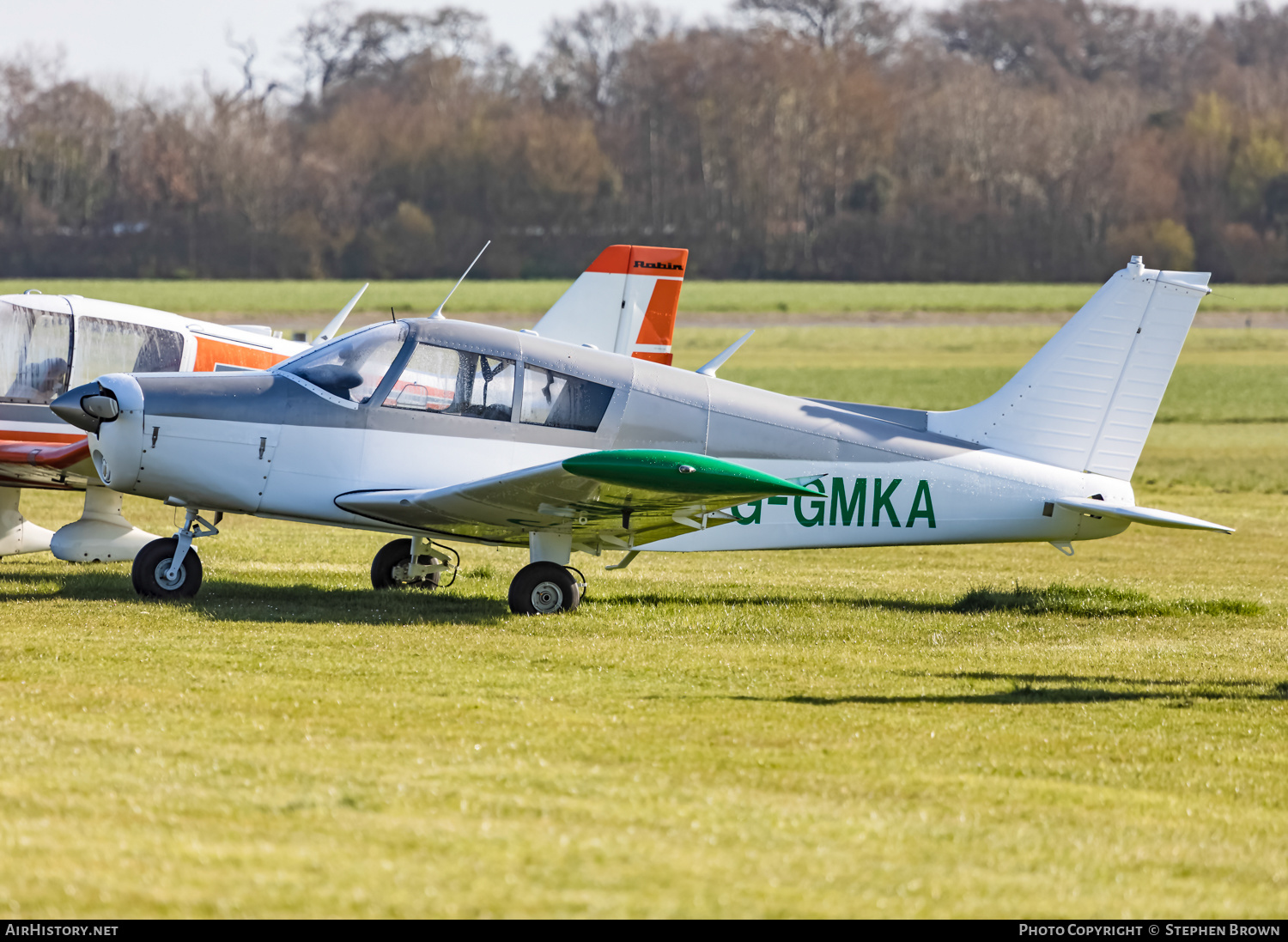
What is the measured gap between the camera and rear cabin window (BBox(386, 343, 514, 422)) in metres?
9.88

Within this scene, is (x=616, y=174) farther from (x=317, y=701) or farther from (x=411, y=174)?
(x=317, y=701)

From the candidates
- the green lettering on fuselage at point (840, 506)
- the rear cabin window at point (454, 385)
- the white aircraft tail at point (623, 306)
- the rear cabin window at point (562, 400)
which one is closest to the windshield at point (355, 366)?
the rear cabin window at point (454, 385)

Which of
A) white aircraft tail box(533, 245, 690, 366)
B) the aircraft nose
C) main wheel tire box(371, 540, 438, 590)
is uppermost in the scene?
white aircraft tail box(533, 245, 690, 366)

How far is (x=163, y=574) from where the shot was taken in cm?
985

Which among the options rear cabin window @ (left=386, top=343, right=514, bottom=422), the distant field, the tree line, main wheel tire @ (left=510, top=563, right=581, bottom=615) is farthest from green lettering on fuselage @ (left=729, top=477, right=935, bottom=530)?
the tree line

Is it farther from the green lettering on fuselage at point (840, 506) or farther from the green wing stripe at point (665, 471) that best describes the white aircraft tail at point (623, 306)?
the green wing stripe at point (665, 471)

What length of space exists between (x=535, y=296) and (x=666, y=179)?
3168 cm

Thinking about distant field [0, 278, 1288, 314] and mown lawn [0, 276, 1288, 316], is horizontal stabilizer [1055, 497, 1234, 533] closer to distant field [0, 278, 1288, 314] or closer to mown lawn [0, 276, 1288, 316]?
mown lawn [0, 276, 1288, 316]

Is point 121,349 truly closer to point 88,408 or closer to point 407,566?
point 88,408

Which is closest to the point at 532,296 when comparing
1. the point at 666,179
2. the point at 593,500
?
the point at 666,179

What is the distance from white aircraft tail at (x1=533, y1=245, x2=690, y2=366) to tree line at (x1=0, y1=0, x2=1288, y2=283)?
217 feet

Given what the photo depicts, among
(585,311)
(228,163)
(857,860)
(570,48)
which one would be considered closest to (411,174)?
(228,163)

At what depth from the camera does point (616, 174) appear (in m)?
93.2
